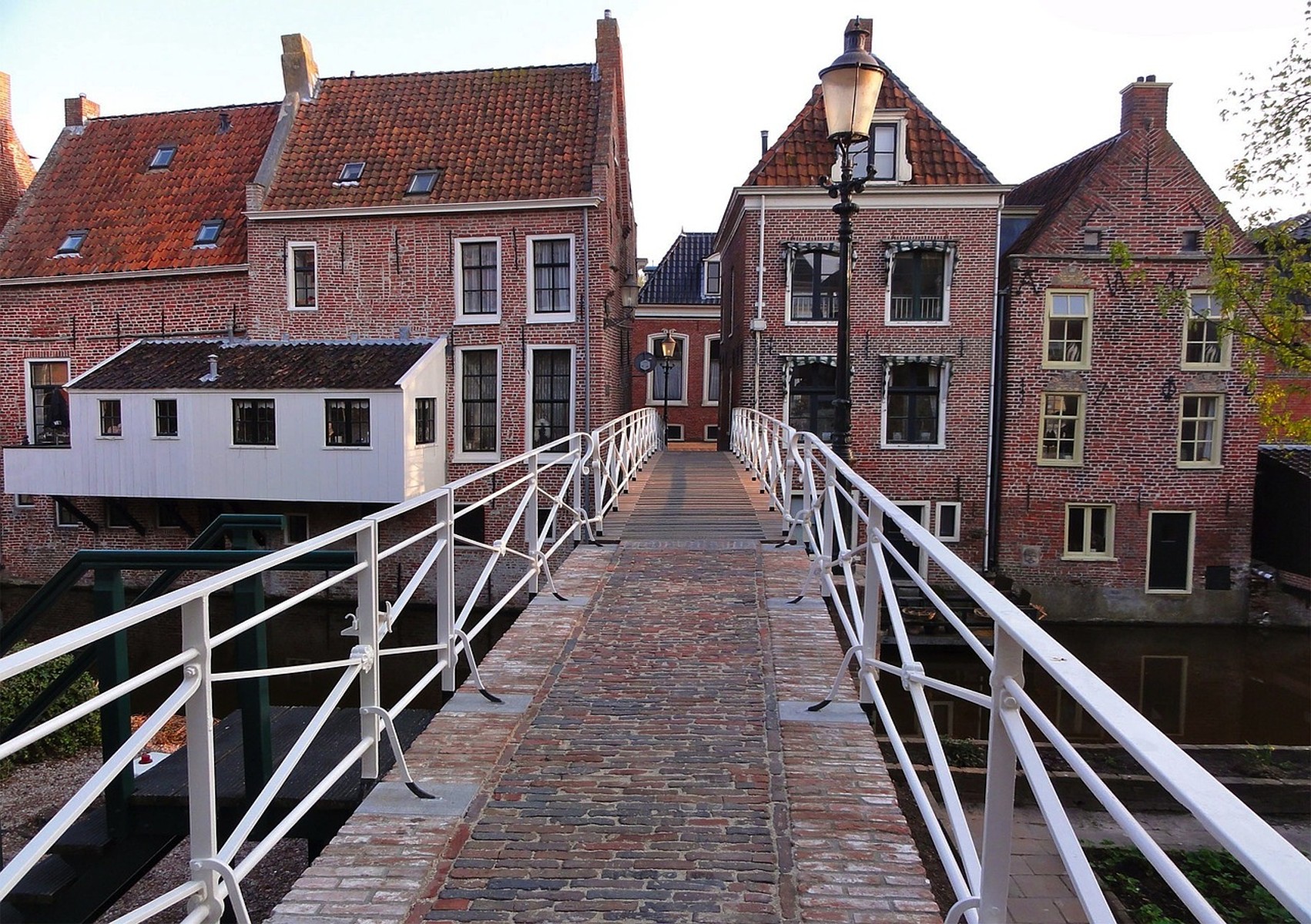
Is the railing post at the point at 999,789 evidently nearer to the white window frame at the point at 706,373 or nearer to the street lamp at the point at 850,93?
the street lamp at the point at 850,93

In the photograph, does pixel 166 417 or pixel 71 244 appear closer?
pixel 166 417

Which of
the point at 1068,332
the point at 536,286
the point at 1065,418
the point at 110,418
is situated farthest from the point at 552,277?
the point at 1065,418

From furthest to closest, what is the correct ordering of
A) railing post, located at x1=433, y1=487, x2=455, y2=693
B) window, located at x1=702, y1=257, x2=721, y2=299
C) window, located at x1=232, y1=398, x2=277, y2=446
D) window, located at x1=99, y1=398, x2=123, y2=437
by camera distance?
window, located at x1=702, y1=257, x2=721, y2=299, window, located at x1=99, y1=398, x2=123, y2=437, window, located at x1=232, y1=398, x2=277, y2=446, railing post, located at x1=433, y1=487, x2=455, y2=693

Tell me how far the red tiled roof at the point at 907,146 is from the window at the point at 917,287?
1.63 meters

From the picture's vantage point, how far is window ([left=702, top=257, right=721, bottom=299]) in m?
31.6

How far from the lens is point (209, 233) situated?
20.6 meters

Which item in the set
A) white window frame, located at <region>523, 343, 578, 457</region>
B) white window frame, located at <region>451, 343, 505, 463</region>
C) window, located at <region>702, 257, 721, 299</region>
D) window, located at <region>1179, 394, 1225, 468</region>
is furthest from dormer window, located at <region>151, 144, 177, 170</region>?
window, located at <region>1179, 394, 1225, 468</region>

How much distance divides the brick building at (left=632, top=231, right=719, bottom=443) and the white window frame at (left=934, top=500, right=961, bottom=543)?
1224cm

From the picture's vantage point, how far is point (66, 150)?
23016mm

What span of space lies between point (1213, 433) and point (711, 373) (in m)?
16.3

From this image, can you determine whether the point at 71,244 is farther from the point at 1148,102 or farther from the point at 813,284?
the point at 1148,102

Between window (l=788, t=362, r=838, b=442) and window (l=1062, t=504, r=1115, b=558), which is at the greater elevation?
window (l=788, t=362, r=838, b=442)

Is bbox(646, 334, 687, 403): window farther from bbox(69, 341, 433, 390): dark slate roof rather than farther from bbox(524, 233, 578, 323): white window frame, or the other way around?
bbox(69, 341, 433, 390): dark slate roof

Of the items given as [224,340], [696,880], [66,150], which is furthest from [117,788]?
[66,150]
